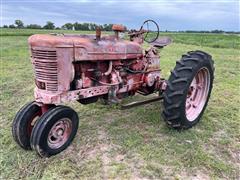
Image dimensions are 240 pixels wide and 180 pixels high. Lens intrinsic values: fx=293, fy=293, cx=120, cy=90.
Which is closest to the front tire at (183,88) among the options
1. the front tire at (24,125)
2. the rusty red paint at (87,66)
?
the rusty red paint at (87,66)

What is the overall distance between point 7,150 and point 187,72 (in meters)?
2.58

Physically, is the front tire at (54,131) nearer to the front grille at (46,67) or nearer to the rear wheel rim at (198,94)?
the front grille at (46,67)

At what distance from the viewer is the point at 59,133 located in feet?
11.7

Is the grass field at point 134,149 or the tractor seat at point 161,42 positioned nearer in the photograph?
the grass field at point 134,149

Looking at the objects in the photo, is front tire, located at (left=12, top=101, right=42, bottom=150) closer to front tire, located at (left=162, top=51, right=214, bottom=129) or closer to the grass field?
the grass field

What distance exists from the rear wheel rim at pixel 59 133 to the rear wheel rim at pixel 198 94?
6.43 ft

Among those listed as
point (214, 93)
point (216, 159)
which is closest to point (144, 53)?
point (216, 159)

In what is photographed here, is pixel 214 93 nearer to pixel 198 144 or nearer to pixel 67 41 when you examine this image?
pixel 198 144

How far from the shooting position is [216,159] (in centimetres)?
360

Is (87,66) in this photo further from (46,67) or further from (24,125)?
(24,125)

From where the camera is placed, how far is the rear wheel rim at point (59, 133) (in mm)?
3455

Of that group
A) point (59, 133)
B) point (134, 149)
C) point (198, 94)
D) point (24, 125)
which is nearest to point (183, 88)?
point (198, 94)

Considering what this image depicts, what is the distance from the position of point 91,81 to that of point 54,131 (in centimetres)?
83

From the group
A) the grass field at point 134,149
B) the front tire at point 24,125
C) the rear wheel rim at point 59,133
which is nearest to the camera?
the grass field at point 134,149
